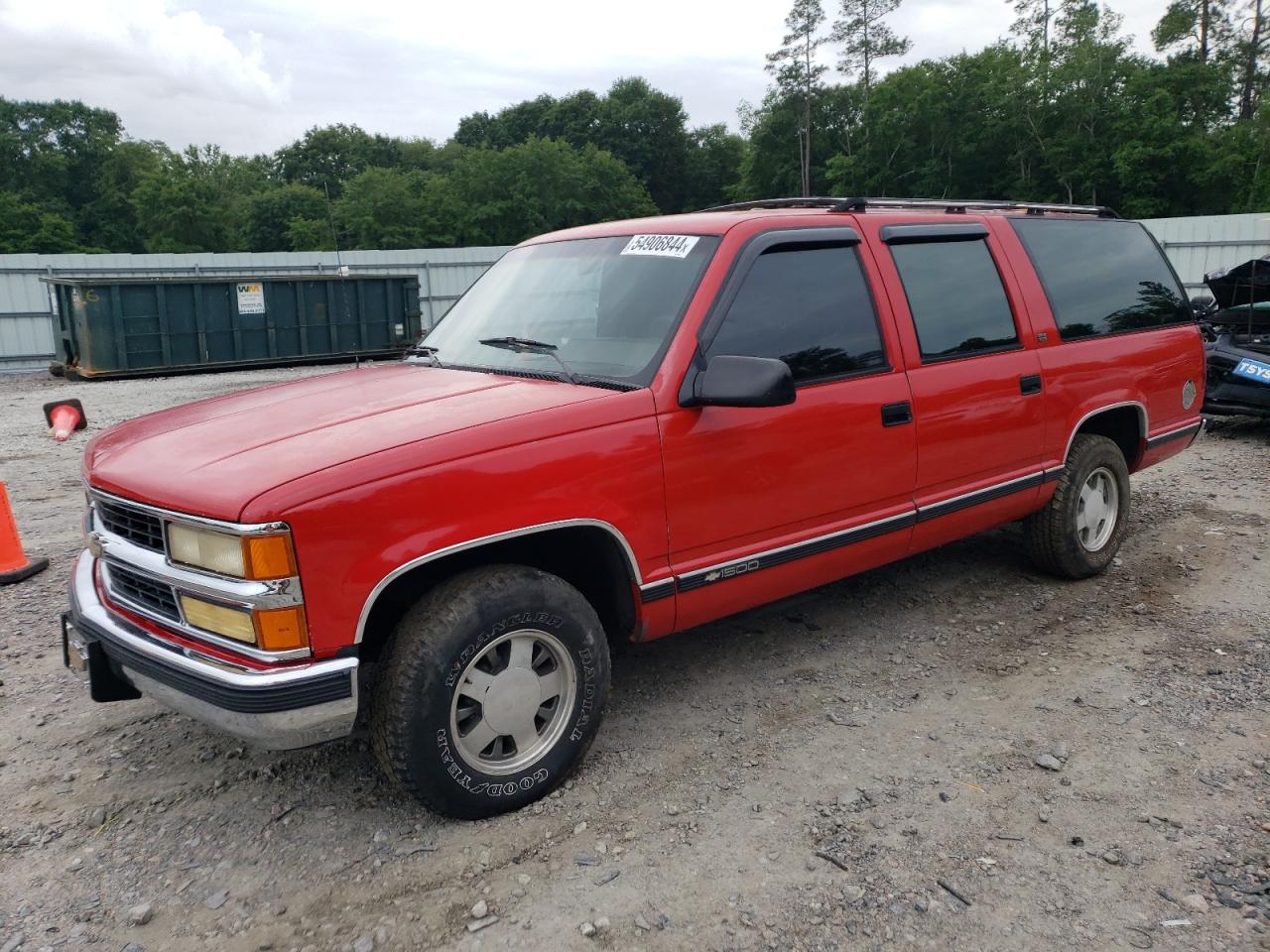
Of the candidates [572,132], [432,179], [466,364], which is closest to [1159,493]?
[466,364]

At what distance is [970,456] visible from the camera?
430 centimetres

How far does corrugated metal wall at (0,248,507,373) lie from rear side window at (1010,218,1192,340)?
14851mm

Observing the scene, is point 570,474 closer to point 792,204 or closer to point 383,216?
point 792,204

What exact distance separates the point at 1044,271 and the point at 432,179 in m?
66.7

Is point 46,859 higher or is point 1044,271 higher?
point 1044,271

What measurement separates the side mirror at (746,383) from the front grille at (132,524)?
178cm

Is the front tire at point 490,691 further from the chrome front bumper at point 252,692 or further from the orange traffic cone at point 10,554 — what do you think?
the orange traffic cone at point 10,554

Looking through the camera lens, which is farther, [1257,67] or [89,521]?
[1257,67]

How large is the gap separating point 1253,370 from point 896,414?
22.1 feet

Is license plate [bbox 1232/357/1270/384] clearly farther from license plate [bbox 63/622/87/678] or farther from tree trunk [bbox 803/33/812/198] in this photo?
tree trunk [bbox 803/33/812/198]

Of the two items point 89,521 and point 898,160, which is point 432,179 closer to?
point 898,160

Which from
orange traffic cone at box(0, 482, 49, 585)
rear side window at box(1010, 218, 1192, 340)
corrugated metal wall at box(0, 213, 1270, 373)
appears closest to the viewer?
rear side window at box(1010, 218, 1192, 340)

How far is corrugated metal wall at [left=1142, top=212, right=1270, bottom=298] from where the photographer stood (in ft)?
58.4

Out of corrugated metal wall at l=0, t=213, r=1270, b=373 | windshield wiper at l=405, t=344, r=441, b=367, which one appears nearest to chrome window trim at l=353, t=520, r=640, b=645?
windshield wiper at l=405, t=344, r=441, b=367
